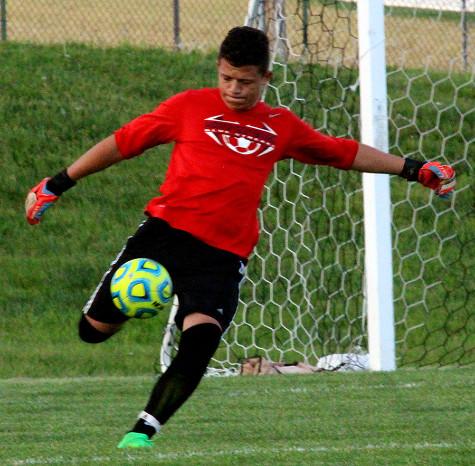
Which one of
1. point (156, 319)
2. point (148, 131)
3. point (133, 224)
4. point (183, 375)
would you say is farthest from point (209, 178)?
point (133, 224)

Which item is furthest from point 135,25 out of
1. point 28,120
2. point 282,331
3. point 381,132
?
point 381,132

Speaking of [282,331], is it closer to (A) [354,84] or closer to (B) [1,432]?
(A) [354,84]

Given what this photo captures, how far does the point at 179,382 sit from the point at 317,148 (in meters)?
1.32

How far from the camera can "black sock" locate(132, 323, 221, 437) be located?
5629mm

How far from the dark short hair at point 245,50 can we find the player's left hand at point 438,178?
916 millimetres

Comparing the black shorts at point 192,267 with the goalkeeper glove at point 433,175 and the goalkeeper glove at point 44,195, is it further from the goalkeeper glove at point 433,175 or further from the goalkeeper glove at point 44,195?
the goalkeeper glove at point 433,175

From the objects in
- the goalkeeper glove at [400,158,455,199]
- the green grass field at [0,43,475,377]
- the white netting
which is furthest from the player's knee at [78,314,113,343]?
the green grass field at [0,43,475,377]

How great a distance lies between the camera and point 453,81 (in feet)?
38.3

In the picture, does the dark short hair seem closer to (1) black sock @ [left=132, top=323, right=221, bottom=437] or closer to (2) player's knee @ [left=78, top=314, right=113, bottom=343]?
(1) black sock @ [left=132, top=323, right=221, bottom=437]

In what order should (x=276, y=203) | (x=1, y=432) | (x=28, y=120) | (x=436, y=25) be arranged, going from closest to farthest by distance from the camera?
(x=1, y=432) → (x=276, y=203) → (x=436, y=25) → (x=28, y=120)

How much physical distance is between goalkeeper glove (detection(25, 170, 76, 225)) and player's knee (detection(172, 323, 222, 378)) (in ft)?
2.93

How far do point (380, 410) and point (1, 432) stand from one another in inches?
76.5

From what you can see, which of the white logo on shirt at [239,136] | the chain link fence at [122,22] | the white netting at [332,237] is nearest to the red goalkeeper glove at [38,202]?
the white logo on shirt at [239,136]

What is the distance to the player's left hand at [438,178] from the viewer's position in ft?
20.6
